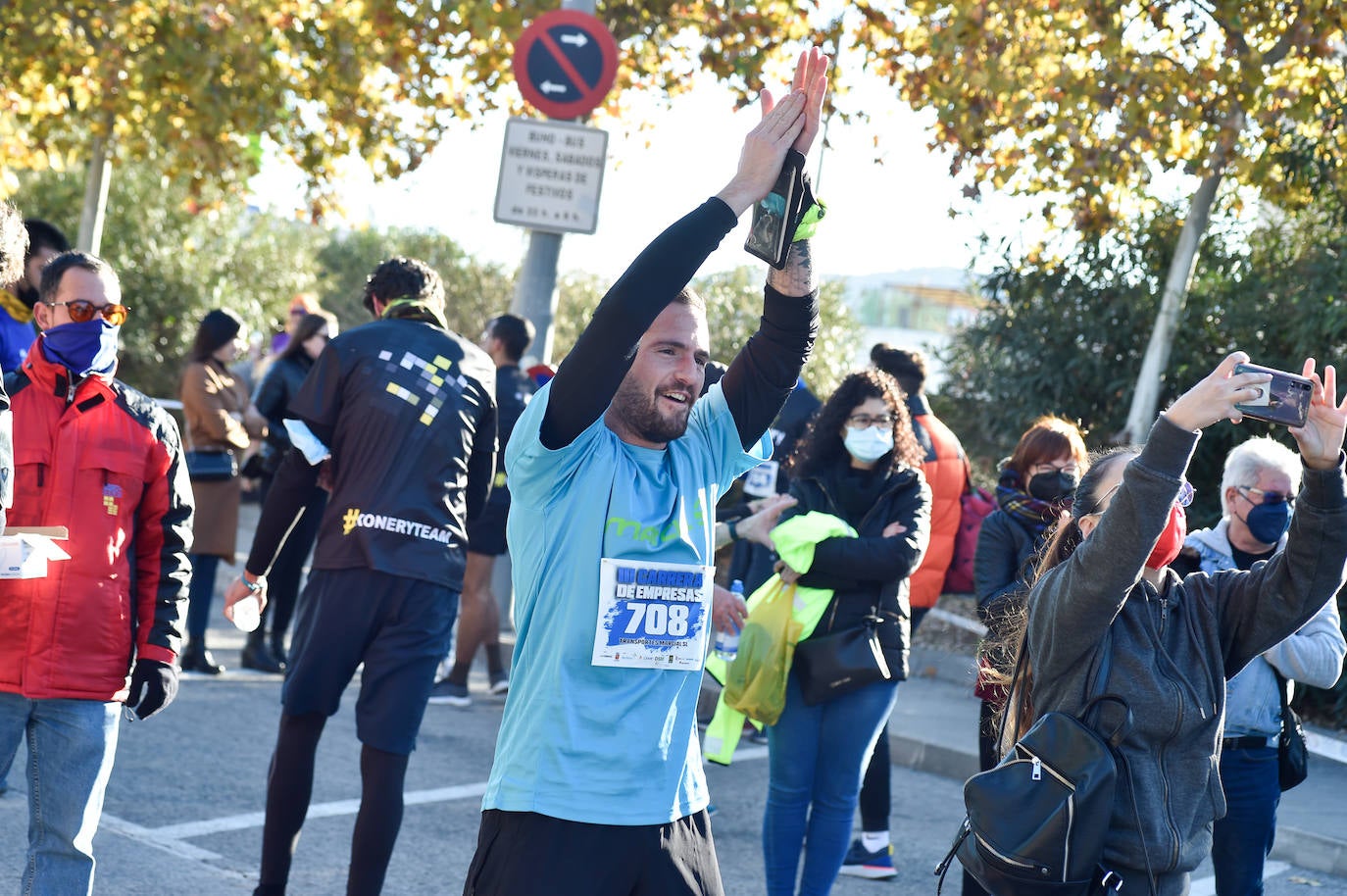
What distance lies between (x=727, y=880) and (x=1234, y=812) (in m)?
2.00

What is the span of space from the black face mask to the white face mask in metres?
0.51

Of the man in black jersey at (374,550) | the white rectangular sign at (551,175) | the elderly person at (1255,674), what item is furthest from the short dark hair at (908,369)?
the white rectangular sign at (551,175)

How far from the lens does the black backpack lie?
3031 mm

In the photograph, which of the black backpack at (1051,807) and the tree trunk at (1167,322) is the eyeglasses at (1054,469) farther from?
the tree trunk at (1167,322)

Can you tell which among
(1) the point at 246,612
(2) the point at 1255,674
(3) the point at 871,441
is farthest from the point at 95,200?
(2) the point at 1255,674

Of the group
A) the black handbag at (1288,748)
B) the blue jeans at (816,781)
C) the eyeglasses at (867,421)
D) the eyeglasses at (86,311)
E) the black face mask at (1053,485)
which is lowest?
the blue jeans at (816,781)

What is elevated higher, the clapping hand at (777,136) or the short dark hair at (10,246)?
the clapping hand at (777,136)

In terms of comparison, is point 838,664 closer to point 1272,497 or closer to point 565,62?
point 1272,497

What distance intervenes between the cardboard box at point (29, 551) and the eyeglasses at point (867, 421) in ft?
8.75

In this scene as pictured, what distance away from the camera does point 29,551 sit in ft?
12.2

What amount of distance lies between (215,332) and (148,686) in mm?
5342

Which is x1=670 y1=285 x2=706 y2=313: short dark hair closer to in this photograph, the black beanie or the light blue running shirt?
the light blue running shirt

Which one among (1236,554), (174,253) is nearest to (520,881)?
(1236,554)

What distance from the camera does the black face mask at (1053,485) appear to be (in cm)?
515
